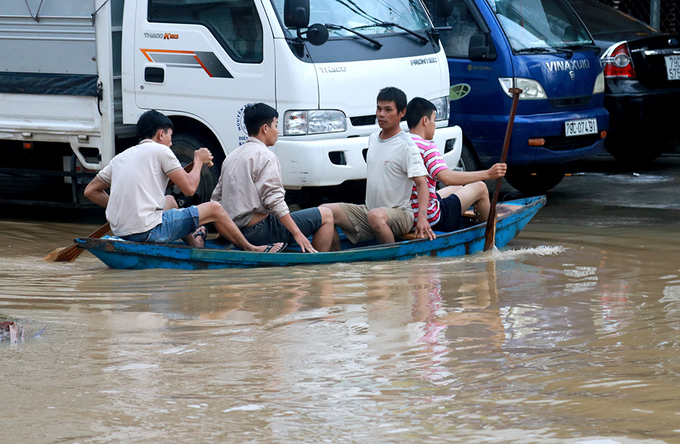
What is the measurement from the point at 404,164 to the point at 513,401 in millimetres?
3066

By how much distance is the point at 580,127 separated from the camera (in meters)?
9.07

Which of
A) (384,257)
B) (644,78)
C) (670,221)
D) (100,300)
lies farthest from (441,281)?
(644,78)

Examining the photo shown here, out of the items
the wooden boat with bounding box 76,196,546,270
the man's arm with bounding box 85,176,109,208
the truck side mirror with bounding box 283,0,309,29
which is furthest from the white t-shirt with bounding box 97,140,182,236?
the truck side mirror with bounding box 283,0,309,29

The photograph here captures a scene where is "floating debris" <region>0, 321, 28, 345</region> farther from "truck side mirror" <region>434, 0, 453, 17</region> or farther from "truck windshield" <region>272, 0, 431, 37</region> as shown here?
"truck side mirror" <region>434, 0, 453, 17</region>

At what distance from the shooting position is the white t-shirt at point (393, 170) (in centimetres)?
634

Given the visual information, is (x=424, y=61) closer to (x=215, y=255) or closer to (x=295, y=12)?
(x=295, y=12)

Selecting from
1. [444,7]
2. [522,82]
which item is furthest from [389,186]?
[522,82]

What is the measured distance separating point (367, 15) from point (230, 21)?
1153 millimetres

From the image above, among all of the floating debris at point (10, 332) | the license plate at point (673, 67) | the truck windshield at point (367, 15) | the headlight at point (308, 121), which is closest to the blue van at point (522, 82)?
the truck windshield at point (367, 15)

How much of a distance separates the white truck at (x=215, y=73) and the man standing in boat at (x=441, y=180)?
90 cm

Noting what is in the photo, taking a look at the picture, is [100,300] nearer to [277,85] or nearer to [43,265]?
[43,265]

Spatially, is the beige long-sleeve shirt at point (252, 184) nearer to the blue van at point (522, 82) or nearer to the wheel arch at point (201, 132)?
the wheel arch at point (201, 132)

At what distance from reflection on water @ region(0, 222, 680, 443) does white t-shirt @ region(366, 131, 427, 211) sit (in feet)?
1.79

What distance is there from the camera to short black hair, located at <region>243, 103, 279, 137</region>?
629 cm
